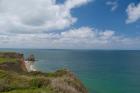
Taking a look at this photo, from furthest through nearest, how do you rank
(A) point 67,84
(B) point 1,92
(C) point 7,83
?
(A) point 67,84, (C) point 7,83, (B) point 1,92

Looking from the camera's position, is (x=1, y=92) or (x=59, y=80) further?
(x=59, y=80)

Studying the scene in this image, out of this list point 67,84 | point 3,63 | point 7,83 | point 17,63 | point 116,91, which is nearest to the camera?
point 7,83

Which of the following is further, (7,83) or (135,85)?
(135,85)

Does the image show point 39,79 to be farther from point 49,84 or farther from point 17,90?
point 17,90

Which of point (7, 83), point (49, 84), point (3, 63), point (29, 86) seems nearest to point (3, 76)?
point (7, 83)

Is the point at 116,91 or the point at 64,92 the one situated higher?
the point at 64,92

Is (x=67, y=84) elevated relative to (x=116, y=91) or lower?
elevated

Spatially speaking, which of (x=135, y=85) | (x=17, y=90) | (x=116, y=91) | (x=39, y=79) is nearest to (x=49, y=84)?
(x=39, y=79)

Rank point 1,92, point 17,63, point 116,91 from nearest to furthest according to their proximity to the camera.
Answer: point 1,92 → point 116,91 → point 17,63

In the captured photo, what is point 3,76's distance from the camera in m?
43.9

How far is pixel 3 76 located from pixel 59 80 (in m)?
11.5

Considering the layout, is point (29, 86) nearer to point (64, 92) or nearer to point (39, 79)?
point (39, 79)

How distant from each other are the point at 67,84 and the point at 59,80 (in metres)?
1.82

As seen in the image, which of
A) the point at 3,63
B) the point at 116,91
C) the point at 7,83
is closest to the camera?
the point at 7,83
